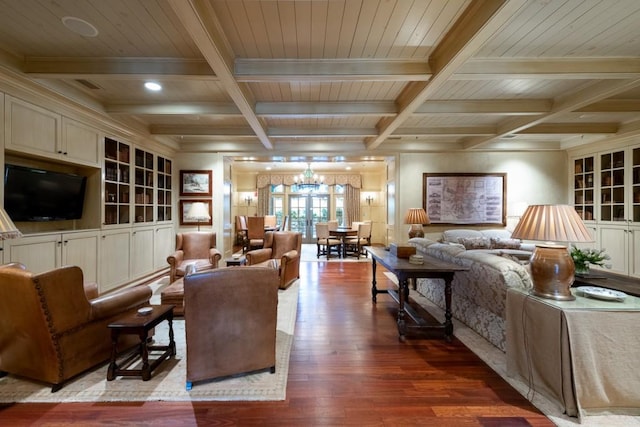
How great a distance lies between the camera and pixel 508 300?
2137 millimetres

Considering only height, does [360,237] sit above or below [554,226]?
below

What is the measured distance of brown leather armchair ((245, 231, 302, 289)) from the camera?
14.1 ft

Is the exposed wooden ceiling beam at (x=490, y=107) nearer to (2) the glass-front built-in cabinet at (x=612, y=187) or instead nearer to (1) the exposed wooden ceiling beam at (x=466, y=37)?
Result: (1) the exposed wooden ceiling beam at (x=466, y=37)

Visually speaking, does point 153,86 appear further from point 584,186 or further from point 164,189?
point 584,186

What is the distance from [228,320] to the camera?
76.7 inches

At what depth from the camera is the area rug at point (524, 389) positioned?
1638mm

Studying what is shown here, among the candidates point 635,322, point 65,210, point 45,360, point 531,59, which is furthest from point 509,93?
point 65,210

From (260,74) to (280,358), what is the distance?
8.94 ft

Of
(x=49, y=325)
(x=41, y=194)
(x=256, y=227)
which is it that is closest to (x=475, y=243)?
(x=256, y=227)

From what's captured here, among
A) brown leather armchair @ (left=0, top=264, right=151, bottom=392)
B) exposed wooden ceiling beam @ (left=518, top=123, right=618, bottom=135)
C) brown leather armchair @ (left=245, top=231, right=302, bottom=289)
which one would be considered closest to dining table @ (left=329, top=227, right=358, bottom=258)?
brown leather armchair @ (left=245, top=231, right=302, bottom=289)

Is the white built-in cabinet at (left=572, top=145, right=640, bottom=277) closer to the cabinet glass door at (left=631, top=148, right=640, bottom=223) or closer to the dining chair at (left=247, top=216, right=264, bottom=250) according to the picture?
the cabinet glass door at (left=631, top=148, right=640, bottom=223)

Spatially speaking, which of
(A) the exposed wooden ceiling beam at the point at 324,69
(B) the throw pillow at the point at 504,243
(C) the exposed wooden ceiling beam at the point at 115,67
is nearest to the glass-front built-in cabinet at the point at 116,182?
(C) the exposed wooden ceiling beam at the point at 115,67

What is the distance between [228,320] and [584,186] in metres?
7.49

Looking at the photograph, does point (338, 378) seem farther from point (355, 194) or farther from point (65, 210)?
point (355, 194)
